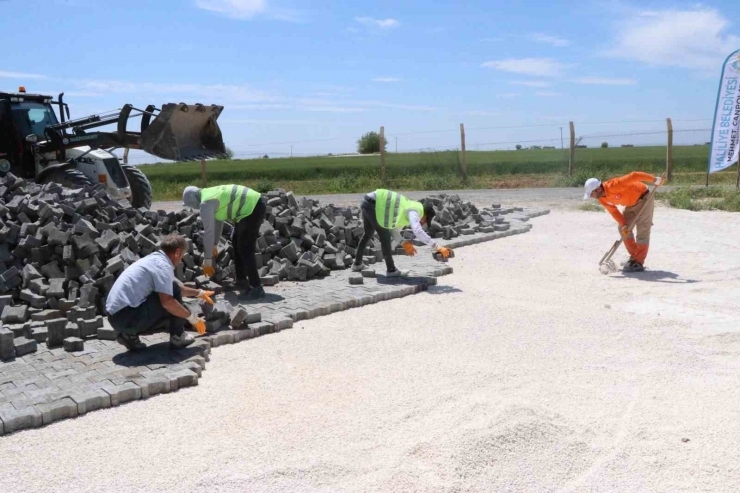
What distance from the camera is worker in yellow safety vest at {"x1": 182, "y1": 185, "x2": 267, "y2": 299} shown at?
741cm

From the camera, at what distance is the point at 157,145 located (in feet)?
36.1

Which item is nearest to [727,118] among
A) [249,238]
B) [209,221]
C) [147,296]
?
[249,238]

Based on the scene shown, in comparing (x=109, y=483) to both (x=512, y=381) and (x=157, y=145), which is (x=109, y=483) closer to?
(x=512, y=381)

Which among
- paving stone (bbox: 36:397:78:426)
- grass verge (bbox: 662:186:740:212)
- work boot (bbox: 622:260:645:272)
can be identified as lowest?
paving stone (bbox: 36:397:78:426)

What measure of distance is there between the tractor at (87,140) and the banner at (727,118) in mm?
14444

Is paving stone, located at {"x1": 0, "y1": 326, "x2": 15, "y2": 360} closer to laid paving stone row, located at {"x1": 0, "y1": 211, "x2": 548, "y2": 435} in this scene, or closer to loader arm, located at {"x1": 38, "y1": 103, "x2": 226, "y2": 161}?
laid paving stone row, located at {"x1": 0, "y1": 211, "x2": 548, "y2": 435}

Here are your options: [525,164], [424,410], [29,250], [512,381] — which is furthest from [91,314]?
[525,164]

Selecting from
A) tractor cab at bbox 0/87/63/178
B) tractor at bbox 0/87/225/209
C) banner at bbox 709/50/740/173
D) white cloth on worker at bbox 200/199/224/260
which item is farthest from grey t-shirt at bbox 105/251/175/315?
banner at bbox 709/50/740/173

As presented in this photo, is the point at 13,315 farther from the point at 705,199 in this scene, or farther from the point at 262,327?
the point at 705,199

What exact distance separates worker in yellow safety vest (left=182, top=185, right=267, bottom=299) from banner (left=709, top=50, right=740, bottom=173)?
51.9 feet

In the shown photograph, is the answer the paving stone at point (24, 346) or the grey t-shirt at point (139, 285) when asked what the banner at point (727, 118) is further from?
the paving stone at point (24, 346)

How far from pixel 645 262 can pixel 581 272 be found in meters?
1.30

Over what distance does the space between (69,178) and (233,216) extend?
5771 mm

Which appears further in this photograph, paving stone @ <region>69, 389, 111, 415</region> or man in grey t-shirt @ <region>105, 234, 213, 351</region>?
man in grey t-shirt @ <region>105, 234, 213, 351</region>
